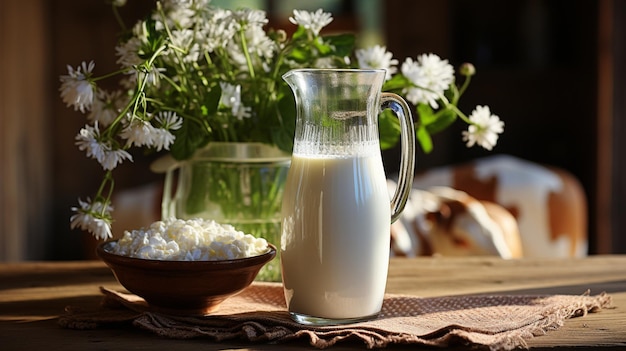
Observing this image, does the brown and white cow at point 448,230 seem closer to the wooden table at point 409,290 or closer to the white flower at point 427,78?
the wooden table at point 409,290

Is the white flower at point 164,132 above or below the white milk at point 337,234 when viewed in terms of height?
above

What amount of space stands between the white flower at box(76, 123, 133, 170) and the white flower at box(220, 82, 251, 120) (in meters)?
0.19

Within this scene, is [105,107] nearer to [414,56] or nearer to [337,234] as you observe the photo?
[337,234]

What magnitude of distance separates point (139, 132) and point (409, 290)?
46cm

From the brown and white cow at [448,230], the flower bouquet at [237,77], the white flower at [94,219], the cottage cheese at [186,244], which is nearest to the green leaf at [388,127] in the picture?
the flower bouquet at [237,77]

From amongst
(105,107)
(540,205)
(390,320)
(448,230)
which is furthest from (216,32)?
(540,205)

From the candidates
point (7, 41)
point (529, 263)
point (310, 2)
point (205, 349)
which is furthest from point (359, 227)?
point (310, 2)

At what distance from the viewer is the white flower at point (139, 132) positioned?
3.25 ft

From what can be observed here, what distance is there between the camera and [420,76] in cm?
118

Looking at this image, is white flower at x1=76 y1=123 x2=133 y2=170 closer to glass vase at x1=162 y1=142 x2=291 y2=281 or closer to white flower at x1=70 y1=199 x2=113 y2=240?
white flower at x1=70 y1=199 x2=113 y2=240

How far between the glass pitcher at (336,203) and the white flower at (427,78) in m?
0.21

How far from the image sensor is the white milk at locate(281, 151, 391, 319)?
3.10ft

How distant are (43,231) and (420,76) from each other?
3084mm

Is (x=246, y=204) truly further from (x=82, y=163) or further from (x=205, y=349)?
(x=82, y=163)
